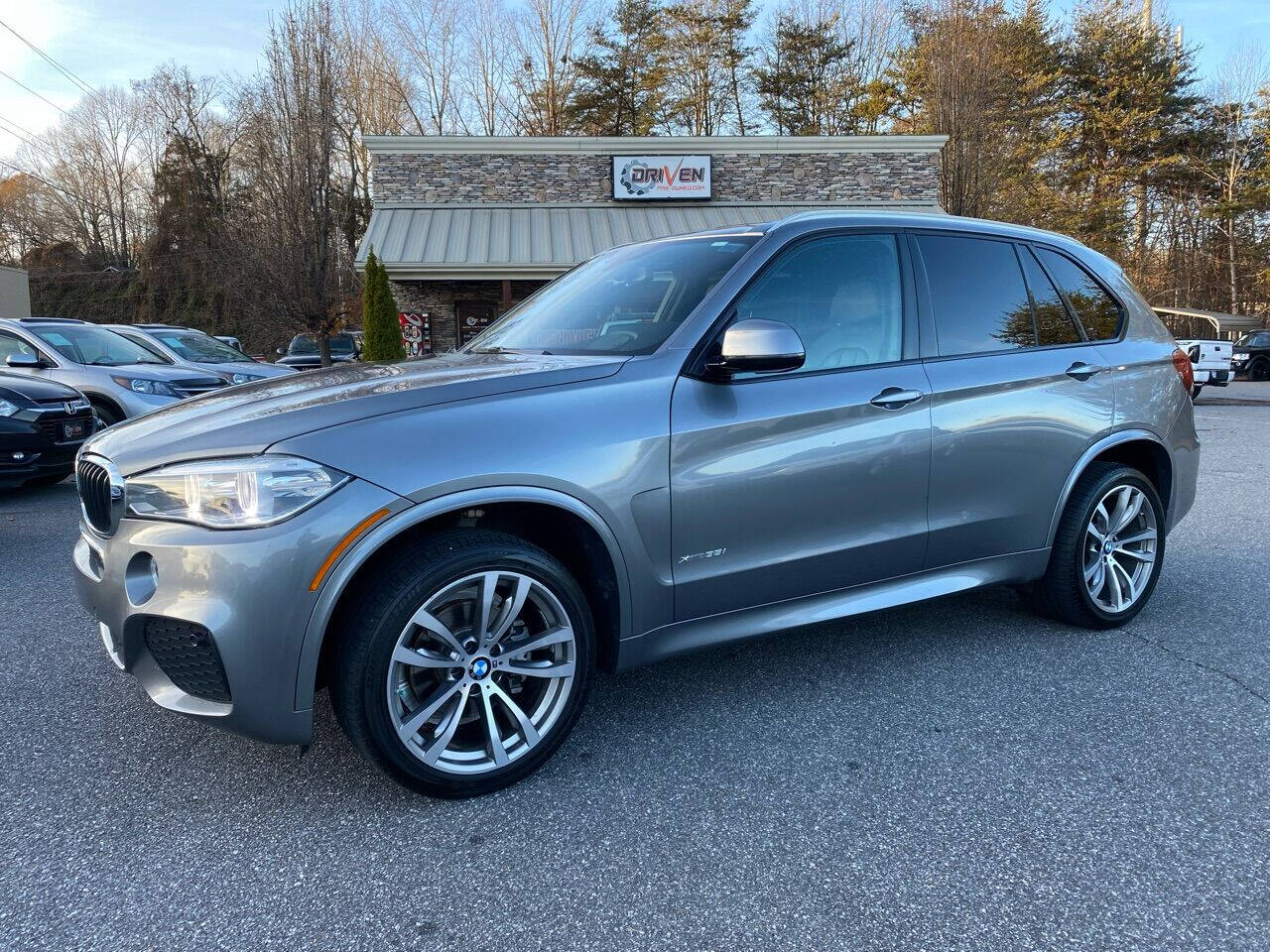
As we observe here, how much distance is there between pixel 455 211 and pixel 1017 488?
18399mm

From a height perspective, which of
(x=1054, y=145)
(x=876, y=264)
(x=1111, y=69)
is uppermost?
(x=1111, y=69)

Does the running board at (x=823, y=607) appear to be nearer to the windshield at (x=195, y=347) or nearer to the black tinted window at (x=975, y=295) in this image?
the black tinted window at (x=975, y=295)

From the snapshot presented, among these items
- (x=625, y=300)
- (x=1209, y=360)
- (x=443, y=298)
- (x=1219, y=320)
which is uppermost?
(x=443, y=298)

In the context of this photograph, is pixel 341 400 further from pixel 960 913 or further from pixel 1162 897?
pixel 1162 897

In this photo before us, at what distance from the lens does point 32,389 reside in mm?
7340

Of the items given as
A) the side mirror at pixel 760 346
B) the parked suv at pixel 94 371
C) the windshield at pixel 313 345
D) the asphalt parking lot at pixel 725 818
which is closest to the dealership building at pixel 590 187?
the windshield at pixel 313 345

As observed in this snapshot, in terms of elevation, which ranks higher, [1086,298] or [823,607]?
[1086,298]

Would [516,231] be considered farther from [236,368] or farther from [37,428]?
[37,428]

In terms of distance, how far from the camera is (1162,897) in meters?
2.07

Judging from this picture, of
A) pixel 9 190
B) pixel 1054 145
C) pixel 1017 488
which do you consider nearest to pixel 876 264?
pixel 1017 488

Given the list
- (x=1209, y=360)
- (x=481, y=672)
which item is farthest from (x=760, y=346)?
(x=1209, y=360)

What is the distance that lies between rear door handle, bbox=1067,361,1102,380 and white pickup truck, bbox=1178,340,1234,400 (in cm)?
1855

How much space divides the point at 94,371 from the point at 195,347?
11.3 feet

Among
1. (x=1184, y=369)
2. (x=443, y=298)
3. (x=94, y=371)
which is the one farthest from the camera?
(x=443, y=298)
